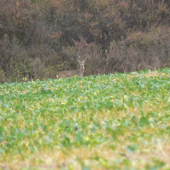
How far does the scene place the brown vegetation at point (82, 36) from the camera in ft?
73.2

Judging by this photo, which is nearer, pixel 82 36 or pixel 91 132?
pixel 91 132

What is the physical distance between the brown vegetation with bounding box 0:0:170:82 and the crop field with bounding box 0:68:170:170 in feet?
45.9

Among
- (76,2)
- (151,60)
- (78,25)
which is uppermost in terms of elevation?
(76,2)

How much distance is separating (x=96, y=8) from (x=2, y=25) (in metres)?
7.87

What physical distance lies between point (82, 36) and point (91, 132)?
68.4 feet

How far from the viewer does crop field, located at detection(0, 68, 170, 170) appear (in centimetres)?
361

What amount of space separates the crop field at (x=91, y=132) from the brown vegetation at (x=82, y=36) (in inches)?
551

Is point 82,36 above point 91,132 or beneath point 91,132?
beneath

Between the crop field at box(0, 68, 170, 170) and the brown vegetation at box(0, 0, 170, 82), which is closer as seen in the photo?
the crop field at box(0, 68, 170, 170)

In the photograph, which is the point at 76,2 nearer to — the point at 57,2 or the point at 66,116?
the point at 57,2

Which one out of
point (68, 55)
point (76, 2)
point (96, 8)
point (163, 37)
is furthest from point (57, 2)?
point (163, 37)

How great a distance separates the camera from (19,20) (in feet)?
75.6

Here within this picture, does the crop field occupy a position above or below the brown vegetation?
above

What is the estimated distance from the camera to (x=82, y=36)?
2523cm
